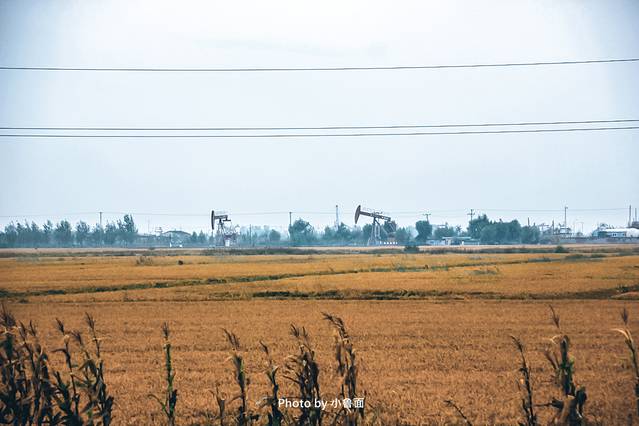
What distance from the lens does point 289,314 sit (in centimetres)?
2947

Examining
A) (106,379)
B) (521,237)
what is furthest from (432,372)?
(521,237)

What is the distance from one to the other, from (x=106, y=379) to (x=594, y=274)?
4131 cm

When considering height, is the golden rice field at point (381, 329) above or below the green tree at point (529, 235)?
below

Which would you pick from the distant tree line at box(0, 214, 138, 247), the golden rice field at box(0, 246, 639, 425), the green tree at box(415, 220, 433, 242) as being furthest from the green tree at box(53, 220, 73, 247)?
the golden rice field at box(0, 246, 639, 425)

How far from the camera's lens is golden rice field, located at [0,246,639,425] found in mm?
13695

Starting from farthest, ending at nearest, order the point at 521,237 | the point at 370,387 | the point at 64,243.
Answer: the point at 64,243, the point at 521,237, the point at 370,387

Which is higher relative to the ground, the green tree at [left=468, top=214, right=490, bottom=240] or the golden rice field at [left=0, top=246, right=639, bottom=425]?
the green tree at [left=468, top=214, right=490, bottom=240]

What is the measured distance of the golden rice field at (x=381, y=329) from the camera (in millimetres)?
13695

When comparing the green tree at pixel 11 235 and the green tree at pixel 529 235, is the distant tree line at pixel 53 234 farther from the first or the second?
the green tree at pixel 529 235

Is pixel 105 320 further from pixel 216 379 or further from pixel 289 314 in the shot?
pixel 216 379

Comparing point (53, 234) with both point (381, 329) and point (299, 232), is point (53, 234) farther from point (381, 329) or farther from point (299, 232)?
point (381, 329)

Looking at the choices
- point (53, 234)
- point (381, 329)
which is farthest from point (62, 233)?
point (381, 329)

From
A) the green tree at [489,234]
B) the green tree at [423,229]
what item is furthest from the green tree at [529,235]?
the green tree at [423,229]

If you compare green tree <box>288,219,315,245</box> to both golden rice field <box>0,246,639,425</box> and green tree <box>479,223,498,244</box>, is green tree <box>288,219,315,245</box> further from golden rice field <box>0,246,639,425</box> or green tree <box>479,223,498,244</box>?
golden rice field <box>0,246,639,425</box>
